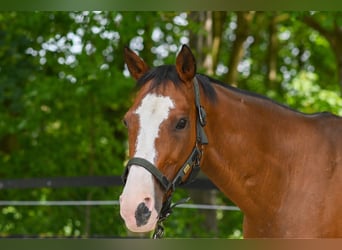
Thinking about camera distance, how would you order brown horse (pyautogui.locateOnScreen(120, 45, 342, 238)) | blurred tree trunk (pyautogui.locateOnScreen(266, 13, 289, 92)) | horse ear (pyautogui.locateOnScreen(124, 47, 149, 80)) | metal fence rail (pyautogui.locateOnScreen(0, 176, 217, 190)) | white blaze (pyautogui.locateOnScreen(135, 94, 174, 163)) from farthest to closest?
blurred tree trunk (pyautogui.locateOnScreen(266, 13, 289, 92)) → metal fence rail (pyautogui.locateOnScreen(0, 176, 217, 190)) → horse ear (pyautogui.locateOnScreen(124, 47, 149, 80)) → brown horse (pyautogui.locateOnScreen(120, 45, 342, 238)) → white blaze (pyautogui.locateOnScreen(135, 94, 174, 163))

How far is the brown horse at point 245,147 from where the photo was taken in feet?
9.70

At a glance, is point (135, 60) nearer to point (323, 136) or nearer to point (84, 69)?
point (323, 136)

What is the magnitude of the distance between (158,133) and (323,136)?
0.91 m

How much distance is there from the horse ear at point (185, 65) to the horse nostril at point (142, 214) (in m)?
0.70

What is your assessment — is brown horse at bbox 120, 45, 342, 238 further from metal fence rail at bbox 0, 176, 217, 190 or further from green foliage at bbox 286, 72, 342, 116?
green foliage at bbox 286, 72, 342, 116

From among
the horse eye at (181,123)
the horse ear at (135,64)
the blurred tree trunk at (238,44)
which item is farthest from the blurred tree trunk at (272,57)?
the horse eye at (181,123)

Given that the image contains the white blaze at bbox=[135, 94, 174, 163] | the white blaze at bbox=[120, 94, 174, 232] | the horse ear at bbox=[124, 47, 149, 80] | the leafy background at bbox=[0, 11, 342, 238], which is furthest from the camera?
the leafy background at bbox=[0, 11, 342, 238]

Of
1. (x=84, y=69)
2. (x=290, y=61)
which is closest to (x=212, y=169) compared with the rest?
(x=84, y=69)

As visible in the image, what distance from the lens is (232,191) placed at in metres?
3.29

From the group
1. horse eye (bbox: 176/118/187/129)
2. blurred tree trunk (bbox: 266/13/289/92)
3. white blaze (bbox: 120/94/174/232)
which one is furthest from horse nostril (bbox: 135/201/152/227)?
blurred tree trunk (bbox: 266/13/289/92)

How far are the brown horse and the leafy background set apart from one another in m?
3.77

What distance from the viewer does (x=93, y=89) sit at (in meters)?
9.39

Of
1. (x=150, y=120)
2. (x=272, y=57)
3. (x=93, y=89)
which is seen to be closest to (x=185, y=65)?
(x=150, y=120)

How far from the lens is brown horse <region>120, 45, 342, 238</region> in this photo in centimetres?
296
